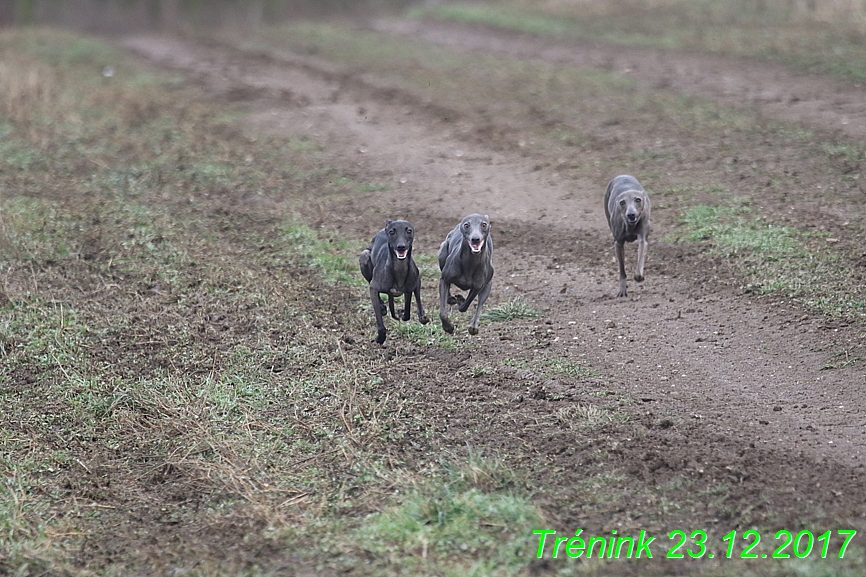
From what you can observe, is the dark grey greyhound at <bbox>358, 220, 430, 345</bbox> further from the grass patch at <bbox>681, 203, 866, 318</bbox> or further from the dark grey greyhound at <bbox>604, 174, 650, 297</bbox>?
the grass patch at <bbox>681, 203, 866, 318</bbox>

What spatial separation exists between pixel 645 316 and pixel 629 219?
837 millimetres

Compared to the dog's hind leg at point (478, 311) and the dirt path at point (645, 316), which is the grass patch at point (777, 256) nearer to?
the dirt path at point (645, 316)

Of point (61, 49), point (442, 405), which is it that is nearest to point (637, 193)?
point (442, 405)

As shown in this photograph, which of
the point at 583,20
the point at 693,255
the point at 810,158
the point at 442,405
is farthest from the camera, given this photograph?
→ the point at 583,20

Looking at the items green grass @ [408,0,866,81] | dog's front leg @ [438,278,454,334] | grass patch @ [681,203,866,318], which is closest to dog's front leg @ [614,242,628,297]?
grass patch @ [681,203,866,318]

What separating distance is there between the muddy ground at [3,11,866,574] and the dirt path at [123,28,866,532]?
2 centimetres

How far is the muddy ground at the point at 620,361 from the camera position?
5984 millimetres

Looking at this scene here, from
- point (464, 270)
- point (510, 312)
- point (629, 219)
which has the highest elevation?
point (629, 219)

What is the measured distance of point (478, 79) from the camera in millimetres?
18047

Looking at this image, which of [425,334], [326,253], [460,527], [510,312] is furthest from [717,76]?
[460,527]

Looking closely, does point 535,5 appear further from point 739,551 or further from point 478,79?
point 739,551

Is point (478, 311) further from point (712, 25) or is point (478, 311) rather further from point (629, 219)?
point (712, 25)

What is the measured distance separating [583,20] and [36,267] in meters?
14.5

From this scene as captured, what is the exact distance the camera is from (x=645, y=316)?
28.5ft
